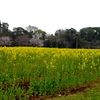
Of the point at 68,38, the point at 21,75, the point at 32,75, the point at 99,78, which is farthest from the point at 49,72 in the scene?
the point at 68,38

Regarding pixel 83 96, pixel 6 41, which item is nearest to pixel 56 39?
pixel 6 41

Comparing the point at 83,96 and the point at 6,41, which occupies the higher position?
the point at 6,41

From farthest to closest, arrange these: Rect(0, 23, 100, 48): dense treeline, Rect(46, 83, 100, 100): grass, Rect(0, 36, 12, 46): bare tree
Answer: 1. Rect(0, 23, 100, 48): dense treeline
2. Rect(0, 36, 12, 46): bare tree
3. Rect(46, 83, 100, 100): grass

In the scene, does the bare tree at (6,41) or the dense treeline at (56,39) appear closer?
the bare tree at (6,41)

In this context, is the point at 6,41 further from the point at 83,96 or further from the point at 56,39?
the point at 83,96

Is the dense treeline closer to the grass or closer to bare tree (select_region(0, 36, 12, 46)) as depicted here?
bare tree (select_region(0, 36, 12, 46))

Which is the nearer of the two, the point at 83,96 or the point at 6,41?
the point at 83,96

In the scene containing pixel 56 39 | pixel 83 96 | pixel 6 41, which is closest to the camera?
pixel 83 96

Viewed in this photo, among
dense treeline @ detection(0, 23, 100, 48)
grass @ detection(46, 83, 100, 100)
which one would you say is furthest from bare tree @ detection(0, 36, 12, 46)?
grass @ detection(46, 83, 100, 100)

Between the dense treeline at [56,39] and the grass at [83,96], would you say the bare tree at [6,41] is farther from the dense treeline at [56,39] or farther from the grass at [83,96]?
the grass at [83,96]

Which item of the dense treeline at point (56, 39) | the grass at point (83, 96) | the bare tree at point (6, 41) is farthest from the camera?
the dense treeline at point (56, 39)

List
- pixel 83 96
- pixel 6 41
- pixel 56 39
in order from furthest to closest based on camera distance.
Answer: pixel 56 39, pixel 6 41, pixel 83 96

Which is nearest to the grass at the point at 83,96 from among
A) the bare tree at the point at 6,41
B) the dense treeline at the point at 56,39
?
the dense treeline at the point at 56,39

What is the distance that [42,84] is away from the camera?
3.91m
